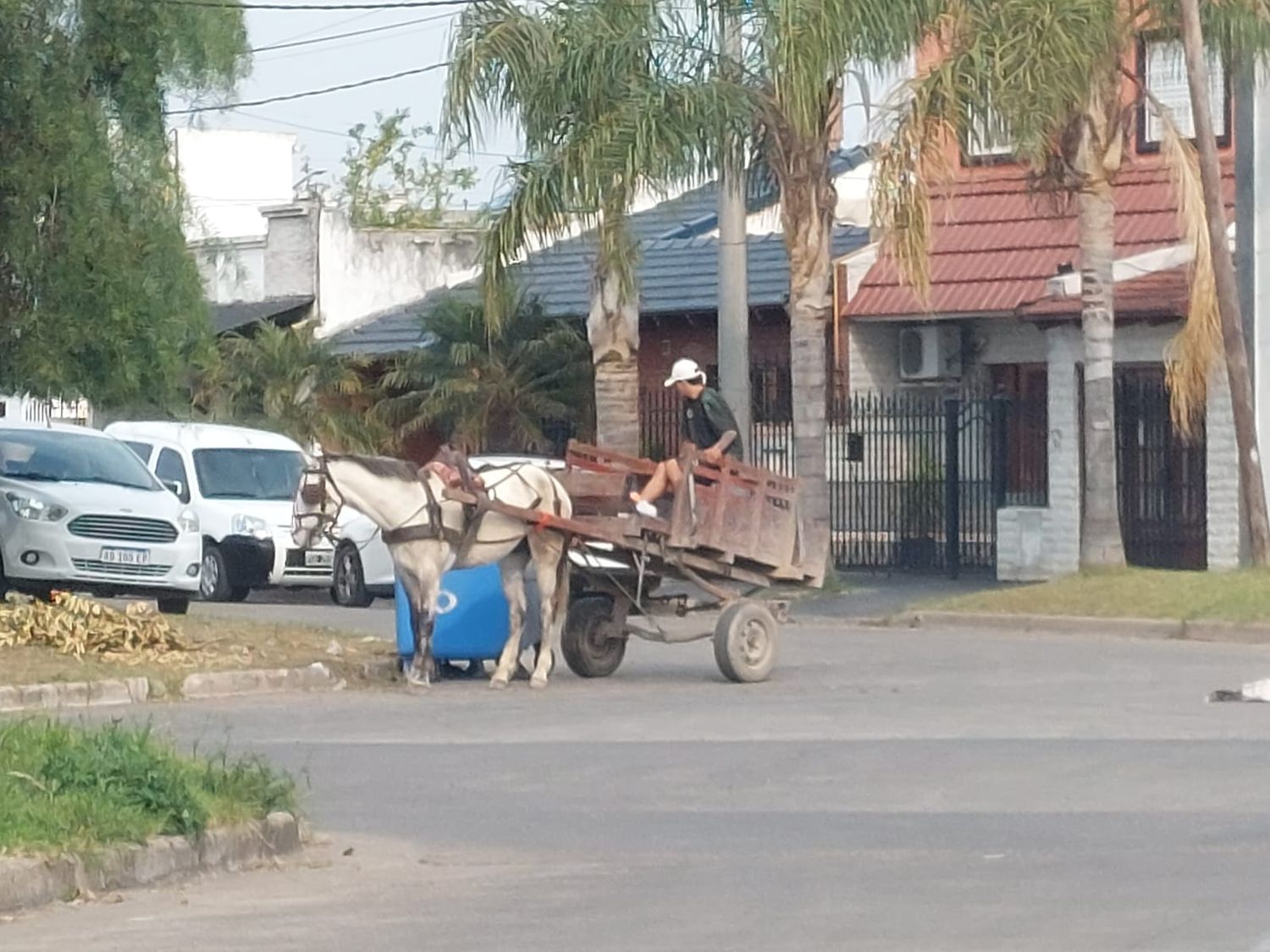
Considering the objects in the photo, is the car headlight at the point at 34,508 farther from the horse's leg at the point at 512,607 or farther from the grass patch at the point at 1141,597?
the grass patch at the point at 1141,597

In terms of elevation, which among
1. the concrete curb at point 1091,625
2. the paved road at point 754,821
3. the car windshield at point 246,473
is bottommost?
the paved road at point 754,821

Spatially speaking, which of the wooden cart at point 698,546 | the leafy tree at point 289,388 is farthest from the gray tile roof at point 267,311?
the wooden cart at point 698,546

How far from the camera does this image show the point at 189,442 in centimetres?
2888

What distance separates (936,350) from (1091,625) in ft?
36.4

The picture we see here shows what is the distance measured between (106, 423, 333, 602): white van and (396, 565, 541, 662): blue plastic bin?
9848 millimetres

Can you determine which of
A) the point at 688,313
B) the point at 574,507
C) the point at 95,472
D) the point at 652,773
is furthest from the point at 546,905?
the point at 688,313

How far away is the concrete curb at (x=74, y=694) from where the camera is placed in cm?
1606

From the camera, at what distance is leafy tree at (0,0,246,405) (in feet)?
62.8

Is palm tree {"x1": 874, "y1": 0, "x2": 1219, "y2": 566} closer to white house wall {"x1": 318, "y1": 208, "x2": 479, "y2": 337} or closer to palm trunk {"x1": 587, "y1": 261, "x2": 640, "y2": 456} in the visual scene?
palm trunk {"x1": 587, "y1": 261, "x2": 640, "y2": 456}

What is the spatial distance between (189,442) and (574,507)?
491 inches

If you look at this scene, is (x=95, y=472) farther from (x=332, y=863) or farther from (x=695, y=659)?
(x=332, y=863)

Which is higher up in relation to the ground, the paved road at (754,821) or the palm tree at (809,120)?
the palm tree at (809,120)

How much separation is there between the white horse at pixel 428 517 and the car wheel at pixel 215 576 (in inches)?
442

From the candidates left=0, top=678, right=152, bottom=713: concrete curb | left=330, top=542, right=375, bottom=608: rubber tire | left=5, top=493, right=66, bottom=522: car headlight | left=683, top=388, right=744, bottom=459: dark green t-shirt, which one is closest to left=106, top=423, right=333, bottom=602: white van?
left=330, top=542, right=375, bottom=608: rubber tire
